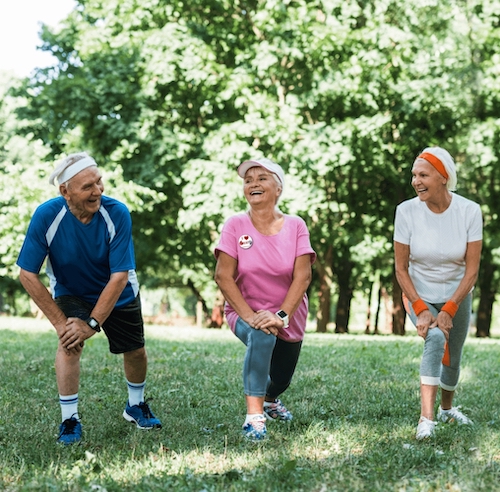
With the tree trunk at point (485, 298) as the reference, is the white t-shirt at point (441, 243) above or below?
above

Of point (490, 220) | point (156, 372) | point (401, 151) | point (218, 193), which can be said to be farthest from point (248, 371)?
point (490, 220)

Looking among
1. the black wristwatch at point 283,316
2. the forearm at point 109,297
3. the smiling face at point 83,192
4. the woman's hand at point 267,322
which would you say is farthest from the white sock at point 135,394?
the smiling face at point 83,192

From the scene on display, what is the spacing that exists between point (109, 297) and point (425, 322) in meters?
2.26

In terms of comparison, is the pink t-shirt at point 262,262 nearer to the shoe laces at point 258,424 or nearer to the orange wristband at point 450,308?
the shoe laces at point 258,424

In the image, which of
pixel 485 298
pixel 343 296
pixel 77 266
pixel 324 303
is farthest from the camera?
pixel 343 296

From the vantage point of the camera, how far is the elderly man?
15.5 ft

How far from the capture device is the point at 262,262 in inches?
200

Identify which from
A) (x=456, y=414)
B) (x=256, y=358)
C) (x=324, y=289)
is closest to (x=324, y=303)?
(x=324, y=289)

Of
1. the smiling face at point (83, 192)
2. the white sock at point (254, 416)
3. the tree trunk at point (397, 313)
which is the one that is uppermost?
the smiling face at point (83, 192)

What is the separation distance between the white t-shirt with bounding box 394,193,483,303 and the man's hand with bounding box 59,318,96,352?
2436 millimetres

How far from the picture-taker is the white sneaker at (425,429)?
4648 mm

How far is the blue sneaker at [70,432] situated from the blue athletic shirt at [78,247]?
2.83ft

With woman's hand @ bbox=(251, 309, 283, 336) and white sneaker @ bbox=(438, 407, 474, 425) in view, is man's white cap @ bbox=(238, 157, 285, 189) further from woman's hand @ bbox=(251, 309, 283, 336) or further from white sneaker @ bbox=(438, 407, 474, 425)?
white sneaker @ bbox=(438, 407, 474, 425)

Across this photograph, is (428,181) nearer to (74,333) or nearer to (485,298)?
(74,333)
